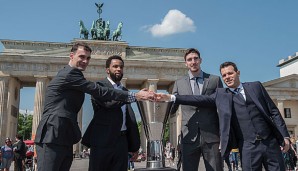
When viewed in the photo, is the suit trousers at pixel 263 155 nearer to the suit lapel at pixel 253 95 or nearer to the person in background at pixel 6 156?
the suit lapel at pixel 253 95

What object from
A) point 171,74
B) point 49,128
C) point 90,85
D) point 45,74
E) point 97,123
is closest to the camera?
point 49,128

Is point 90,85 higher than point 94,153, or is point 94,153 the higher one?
point 90,85

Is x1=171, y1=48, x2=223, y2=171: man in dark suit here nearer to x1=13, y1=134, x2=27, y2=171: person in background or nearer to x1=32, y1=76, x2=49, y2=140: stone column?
x1=13, y1=134, x2=27, y2=171: person in background

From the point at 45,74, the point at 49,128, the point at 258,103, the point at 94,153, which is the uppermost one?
the point at 45,74

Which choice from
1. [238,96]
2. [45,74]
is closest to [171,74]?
[45,74]

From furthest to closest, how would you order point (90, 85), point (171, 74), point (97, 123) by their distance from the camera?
point (171, 74)
point (97, 123)
point (90, 85)

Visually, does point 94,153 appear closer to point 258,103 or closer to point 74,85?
point 74,85

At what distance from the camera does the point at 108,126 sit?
3898 mm

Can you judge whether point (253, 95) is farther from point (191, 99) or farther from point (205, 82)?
point (191, 99)

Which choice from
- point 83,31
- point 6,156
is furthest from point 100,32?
point 6,156

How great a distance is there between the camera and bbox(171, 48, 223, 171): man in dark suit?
400 cm

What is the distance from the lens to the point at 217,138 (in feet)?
13.3

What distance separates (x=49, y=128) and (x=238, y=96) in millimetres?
2454

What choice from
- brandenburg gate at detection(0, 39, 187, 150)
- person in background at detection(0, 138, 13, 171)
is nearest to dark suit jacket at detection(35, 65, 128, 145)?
person in background at detection(0, 138, 13, 171)
